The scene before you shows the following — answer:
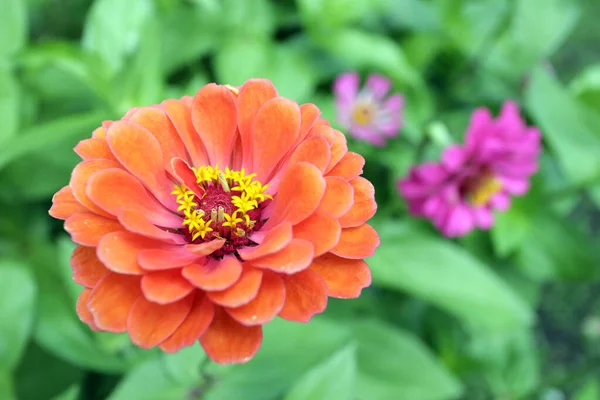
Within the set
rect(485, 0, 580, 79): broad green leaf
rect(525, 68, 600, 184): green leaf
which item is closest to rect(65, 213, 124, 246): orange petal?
rect(525, 68, 600, 184): green leaf

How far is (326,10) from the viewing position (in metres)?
1.09

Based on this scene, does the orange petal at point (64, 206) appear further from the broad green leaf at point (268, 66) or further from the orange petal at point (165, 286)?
the broad green leaf at point (268, 66)

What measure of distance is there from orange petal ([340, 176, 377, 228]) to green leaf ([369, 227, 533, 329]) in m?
0.50

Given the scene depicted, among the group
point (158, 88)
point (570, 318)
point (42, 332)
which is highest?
point (158, 88)

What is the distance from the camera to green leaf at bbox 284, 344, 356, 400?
682mm

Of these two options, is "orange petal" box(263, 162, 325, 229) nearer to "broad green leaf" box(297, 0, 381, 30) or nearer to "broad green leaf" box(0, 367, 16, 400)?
"broad green leaf" box(0, 367, 16, 400)

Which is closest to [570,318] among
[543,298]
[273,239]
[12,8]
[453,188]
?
[543,298]

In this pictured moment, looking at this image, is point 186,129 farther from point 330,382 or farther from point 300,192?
point 330,382

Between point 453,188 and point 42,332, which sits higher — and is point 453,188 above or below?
above

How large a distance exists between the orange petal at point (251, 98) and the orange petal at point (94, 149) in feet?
0.41

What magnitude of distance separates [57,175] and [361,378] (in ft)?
2.02

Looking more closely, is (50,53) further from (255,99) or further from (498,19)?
(498,19)

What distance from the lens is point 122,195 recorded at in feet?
1.57

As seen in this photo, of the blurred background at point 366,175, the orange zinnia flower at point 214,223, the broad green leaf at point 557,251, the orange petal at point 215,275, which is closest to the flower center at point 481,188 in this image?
the blurred background at point 366,175
